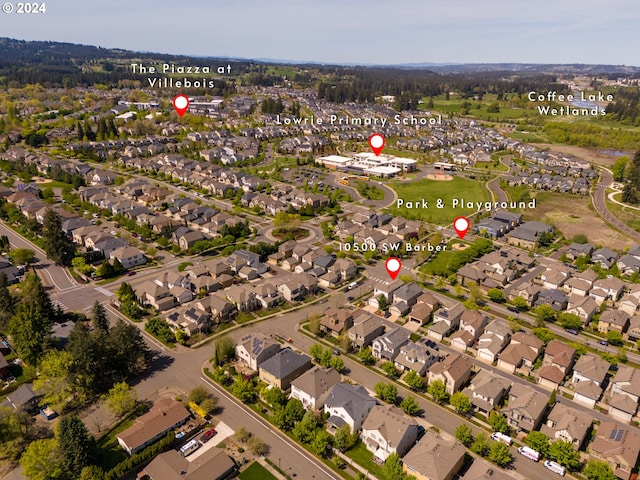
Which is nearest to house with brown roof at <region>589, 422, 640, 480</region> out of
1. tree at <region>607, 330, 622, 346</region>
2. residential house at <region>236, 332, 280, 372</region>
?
tree at <region>607, 330, 622, 346</region>

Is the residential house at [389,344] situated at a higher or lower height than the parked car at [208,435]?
higher

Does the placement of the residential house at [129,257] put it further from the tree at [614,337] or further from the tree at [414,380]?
the tree at [614,337]

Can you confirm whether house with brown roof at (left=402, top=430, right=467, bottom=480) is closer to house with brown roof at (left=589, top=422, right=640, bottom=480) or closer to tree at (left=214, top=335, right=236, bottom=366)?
house with brown roof at (left=589, top=422, right=640, bottom=480)

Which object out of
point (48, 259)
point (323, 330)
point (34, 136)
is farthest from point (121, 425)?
point (34, 136)

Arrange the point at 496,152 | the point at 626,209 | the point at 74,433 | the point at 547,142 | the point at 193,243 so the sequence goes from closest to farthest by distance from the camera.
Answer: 1. the point at 74,433
2. the point at 193,243
3. the point at 626,209
4. the point at 496,152
5. the point at 547,142

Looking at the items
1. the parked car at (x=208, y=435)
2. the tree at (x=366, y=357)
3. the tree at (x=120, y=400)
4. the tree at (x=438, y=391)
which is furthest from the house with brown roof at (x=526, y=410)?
the tree at (x=120, y=400)

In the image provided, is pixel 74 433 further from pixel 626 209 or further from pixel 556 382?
pixel 626 209

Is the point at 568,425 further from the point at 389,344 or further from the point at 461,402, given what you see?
the point at 389,344
